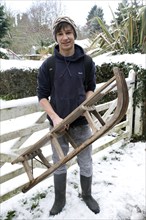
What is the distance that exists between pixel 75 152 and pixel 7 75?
735cm

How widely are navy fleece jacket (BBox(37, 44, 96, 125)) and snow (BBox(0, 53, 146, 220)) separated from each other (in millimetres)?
477

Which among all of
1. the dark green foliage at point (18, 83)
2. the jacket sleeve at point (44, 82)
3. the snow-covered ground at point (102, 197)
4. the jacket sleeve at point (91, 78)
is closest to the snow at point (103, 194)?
the snow-covered ground at point (102, 197)

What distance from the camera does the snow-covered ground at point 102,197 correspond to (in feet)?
7.95

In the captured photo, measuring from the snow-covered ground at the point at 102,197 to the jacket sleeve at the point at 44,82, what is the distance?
3.74 feet

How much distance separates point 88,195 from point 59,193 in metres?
0.29

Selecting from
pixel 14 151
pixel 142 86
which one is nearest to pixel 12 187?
pixel 14 151

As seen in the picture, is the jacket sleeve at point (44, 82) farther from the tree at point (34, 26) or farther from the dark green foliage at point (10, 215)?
the tree at point (34, 26)

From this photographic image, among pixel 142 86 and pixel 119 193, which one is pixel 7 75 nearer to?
pixel 142 86

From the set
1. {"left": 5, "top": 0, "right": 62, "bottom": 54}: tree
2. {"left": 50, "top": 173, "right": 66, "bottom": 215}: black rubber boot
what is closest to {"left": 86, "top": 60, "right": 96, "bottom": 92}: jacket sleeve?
{"left": 50, "top": 173, "right": 66, "bottom": 215}: black rubber boot

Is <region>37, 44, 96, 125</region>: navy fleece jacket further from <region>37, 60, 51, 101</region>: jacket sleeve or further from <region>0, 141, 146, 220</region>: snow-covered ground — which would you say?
<region>0, 141, 146, 220</region>: snow-covered ground

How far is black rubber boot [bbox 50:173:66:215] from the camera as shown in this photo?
2371mm

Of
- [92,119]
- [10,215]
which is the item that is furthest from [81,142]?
[10,215]

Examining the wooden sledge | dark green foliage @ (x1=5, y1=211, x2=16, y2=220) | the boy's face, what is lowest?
dark green foliage @ (x1=5, y1=211, x2=16, y2=220)

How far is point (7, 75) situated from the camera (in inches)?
338
